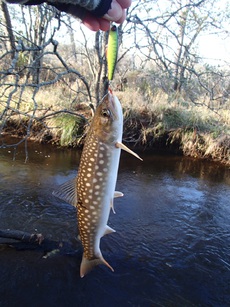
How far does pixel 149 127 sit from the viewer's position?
31.1ft

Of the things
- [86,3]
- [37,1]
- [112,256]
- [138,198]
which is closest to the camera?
[86,3]

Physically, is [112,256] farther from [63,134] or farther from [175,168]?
[63,134]

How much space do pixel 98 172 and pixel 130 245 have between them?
2.69 meters

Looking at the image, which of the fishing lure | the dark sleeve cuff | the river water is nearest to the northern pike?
the fishing lure

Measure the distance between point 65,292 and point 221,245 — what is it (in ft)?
8.35

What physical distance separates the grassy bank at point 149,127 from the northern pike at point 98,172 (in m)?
6.59

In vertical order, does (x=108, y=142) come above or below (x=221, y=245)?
above

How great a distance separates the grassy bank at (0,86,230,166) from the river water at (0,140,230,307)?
1763 millimetres

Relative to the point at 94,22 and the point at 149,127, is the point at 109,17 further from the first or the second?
the point at 149,127

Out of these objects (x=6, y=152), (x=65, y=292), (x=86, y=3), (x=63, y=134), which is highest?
(x=86, y=3)

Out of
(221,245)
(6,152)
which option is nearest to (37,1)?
(221,245)

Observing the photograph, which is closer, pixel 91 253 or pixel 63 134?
pixel 91 253

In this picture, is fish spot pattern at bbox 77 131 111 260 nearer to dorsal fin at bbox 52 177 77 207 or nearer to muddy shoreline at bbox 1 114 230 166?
dorsal fin at bbox 52 177 77 207

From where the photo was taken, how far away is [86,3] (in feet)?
6.44
